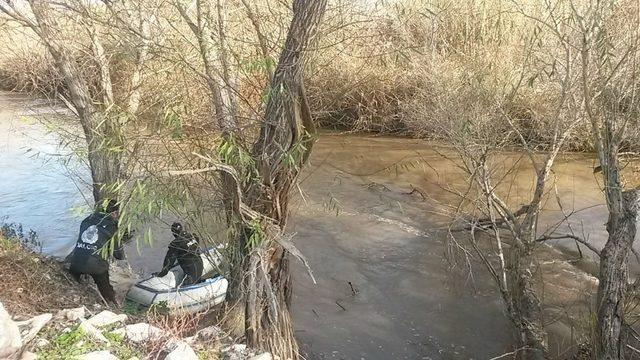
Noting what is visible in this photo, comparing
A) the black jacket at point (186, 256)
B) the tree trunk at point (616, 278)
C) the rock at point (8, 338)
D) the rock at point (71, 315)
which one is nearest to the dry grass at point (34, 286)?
the rock at point (71, 315)

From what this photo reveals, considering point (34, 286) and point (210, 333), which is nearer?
point (210, 333)

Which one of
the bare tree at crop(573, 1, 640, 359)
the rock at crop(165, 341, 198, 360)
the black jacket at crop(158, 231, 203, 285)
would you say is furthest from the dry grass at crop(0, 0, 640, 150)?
the rock at crop(165, 341, 198, 360)

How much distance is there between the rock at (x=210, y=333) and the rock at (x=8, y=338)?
1.44 meters

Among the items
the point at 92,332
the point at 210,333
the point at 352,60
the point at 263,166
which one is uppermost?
the point at 352,60

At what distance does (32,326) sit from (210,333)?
143cm

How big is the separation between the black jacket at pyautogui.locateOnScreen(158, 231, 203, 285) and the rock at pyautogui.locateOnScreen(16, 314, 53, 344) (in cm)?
172

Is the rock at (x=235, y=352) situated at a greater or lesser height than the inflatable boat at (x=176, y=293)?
greater

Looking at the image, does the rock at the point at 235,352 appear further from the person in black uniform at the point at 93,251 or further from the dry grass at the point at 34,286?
the person in black uniform at the point at 93,251

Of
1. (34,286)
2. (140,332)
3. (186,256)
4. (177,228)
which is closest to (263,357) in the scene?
(140,332)

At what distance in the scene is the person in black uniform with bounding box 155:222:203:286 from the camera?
5.45 m

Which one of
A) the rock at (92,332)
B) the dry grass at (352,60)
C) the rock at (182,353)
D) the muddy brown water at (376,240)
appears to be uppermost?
the dry grass at (352,60)

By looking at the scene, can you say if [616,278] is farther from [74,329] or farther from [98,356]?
[74,329]

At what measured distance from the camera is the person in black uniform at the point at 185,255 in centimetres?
545

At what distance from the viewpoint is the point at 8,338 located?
3.06 metres
